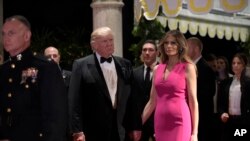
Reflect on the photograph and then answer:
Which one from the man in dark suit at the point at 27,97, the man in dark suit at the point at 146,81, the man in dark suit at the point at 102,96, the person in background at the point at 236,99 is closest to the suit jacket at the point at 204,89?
the person in background at the point at 236,99

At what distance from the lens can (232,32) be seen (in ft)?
37.5

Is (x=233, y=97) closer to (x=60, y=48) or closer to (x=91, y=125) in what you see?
(x=91, y=125)

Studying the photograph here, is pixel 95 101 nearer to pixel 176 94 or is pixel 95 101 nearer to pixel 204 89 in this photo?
pixel 176 94

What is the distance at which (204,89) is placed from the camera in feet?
25.1

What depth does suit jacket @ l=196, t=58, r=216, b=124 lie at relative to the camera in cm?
762

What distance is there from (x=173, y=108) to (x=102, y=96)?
694mm

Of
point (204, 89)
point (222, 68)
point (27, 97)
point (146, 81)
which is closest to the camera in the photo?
point (27, 97)

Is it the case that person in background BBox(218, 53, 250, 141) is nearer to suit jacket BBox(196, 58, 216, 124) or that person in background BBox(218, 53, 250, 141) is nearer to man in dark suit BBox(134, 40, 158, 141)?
suit jacket BBox(196, 58, 216, 124)

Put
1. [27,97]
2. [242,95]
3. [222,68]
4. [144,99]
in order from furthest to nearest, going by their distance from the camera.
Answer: [222,68], [242,95], [144,99], [27,97]

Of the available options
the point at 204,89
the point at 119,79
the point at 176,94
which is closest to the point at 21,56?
the point at 119,79

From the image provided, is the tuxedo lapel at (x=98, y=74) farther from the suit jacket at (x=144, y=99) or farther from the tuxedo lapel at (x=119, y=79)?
the suit jacket at (x=144, y=99)

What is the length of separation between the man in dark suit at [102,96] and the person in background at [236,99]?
2.81 meters

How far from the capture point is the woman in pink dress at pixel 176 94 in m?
5.36

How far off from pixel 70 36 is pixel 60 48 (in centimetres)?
77
